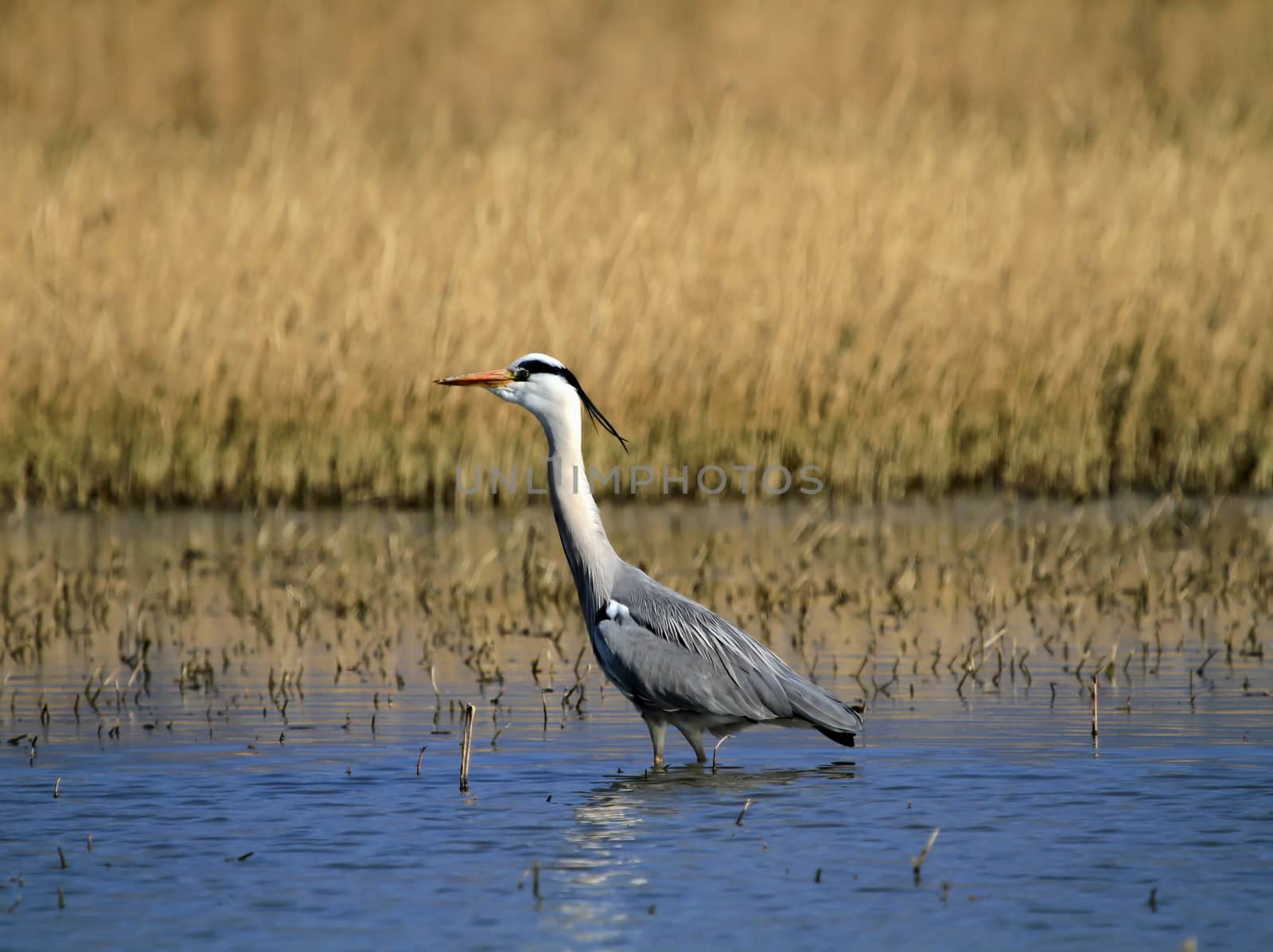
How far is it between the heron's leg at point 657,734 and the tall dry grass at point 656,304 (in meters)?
5.59

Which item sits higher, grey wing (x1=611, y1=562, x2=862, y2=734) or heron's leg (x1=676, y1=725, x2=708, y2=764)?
grey wing (x1=611, y1=562, x2=862, y2=734)

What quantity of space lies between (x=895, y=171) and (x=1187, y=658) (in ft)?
22.0

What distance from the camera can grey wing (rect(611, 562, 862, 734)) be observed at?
249 inches

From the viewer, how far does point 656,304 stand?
12.7m

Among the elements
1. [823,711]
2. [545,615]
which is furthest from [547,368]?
[545,615]

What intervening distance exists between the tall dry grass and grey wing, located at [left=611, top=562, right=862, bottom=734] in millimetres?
5317

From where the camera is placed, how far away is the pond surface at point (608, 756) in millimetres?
4605

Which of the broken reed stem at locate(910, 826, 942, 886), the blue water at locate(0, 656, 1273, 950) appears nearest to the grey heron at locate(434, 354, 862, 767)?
the blue water at locate(0, 656, 1273, 950)

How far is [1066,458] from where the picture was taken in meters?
12.4

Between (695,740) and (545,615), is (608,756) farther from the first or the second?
(545,615)

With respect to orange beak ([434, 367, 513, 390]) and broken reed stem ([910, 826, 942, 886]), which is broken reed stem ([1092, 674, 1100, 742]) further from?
orange beak ([434, 367, 513, 390])

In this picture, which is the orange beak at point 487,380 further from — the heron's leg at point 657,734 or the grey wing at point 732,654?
the heron's leg at point 657,734

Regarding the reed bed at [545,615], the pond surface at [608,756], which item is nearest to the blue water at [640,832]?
the pond surface at [608,756]

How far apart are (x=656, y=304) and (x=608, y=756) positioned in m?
6.55
